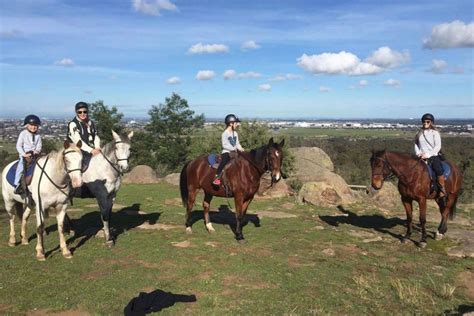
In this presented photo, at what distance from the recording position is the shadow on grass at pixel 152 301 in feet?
19.6

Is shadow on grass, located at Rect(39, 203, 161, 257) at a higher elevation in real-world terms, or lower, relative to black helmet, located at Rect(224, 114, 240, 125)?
lower

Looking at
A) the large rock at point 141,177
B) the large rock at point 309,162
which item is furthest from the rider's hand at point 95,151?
the large rock at point 309,162

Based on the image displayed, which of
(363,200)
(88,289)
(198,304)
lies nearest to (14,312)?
(88,289)

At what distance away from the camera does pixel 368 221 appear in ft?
43.9

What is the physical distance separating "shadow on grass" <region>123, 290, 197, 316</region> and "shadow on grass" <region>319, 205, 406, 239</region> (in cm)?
747

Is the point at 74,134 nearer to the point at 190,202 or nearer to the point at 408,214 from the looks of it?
the point at 190,202

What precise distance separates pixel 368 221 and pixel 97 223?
927 cm

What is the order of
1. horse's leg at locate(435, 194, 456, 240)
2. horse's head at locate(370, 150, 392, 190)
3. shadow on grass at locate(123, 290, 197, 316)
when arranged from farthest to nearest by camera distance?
horse's leg at locate(435, 194, 456, 240), horse's head at locate(370, 150, 392, 190), shadow on grass at locate(123, 290, 197, 316)

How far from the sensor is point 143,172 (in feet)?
76.9

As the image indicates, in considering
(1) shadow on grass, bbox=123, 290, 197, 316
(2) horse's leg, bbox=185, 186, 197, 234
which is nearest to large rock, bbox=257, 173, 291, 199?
(2) horse's leg, bbox=185, 186, 197, 234

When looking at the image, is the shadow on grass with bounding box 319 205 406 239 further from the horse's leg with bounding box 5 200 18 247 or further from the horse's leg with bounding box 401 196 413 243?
the horse's leg with bounding box 5 200 18 247

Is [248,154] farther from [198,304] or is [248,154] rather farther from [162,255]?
[198,304]

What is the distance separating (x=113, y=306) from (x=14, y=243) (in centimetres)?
478

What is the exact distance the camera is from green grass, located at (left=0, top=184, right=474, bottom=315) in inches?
249
